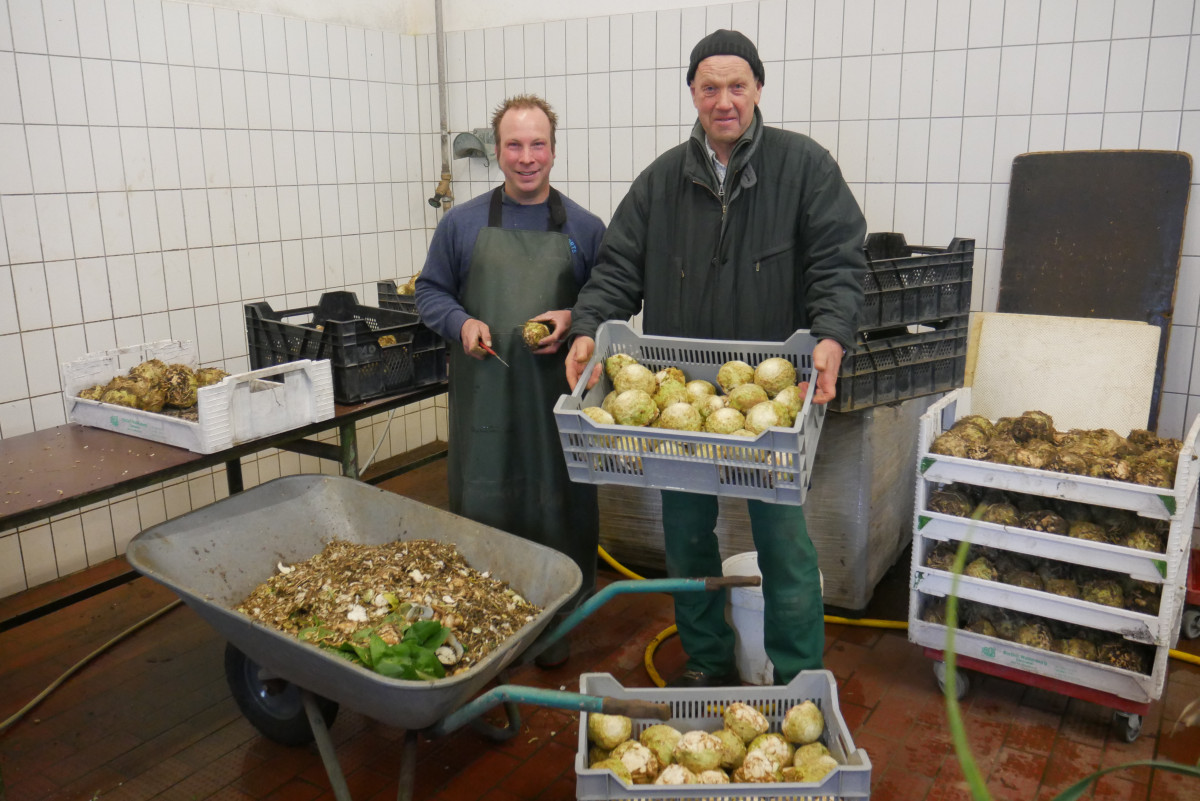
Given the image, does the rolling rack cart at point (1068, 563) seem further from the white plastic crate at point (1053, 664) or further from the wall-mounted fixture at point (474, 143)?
the wall-mounted fixture at point (474, 143)

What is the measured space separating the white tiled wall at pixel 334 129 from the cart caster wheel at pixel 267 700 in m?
1.59

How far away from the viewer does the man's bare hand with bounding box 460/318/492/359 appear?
8.93 ft

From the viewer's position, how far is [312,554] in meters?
2.53

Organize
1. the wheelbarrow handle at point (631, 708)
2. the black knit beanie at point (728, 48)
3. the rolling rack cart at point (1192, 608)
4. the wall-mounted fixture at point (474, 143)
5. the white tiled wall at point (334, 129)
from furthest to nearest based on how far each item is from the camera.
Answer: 1. the wall-mounted fixture at point (474, 143)
2. the white tiled wall at point (334, 129)
3. the rolling rack cart at point (1192, 608)
4. the black knit beanie at point (728, 48)
5. the wheelbarrow handle at point (631, 708)

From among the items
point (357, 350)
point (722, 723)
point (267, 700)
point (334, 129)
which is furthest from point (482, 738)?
point (334, 129)

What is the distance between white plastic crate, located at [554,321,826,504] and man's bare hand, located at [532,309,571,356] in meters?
0.46

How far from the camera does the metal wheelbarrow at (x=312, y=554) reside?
71.6 inches

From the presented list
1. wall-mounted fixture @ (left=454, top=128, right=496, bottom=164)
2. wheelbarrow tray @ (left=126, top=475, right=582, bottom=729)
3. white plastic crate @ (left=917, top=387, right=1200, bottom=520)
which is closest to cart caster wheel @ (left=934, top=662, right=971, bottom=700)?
white plastic crate @ (left=917, top=387, right=1200, bottom=520)

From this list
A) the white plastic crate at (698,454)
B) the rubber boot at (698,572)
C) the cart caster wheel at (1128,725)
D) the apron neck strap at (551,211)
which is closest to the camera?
the white plastic crate at (698,454)

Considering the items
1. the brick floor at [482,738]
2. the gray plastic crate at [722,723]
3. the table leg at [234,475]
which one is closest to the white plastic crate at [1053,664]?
the brick floor at [482,738]

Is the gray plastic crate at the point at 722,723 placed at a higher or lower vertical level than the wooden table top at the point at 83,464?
lower

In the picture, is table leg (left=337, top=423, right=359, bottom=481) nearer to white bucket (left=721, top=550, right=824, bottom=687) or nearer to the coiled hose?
the coiled hose

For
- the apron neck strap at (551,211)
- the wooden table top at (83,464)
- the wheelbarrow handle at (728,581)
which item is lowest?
the wheelbarrow handle at (728,581)

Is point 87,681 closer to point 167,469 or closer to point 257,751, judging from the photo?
point 257,751
